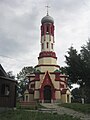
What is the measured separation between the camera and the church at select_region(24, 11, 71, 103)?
1871 inches

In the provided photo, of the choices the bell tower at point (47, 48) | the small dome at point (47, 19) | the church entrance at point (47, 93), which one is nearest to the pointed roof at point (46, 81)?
the church entrance at point (47, 93)

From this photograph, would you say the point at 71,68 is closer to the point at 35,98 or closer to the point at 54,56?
the point at 35,98

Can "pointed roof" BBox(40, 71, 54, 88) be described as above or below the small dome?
below

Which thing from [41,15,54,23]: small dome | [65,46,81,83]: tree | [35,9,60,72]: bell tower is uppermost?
[41,15,54,23]: small dome

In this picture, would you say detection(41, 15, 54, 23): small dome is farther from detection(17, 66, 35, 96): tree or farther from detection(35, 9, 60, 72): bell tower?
detection(17, 66, 35, 96): tree

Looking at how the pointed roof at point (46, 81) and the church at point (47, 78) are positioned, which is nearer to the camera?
the church at point (47, 78)

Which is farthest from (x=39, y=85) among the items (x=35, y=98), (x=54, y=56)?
(x=54, y=56)

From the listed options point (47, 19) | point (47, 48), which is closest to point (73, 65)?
point (47, 48)

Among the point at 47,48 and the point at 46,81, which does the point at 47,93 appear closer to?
the point at 46,81

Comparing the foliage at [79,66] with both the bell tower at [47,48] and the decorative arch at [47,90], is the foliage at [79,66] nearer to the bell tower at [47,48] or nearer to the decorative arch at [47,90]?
the decorative arch at [47,90]

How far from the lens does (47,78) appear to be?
158ft

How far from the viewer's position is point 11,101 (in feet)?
84.7

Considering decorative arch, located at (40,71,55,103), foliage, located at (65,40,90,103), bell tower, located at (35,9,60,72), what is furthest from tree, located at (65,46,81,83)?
bell tower, located at (35,9,60,72)

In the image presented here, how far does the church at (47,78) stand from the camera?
47531 millimetres
